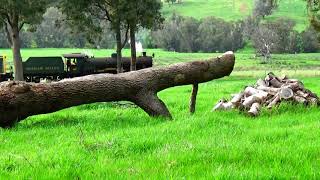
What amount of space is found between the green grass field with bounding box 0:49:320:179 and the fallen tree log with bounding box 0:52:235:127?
432mm

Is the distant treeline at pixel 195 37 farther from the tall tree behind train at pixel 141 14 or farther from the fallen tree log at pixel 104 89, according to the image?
the fallen tree log at pixel 104 89

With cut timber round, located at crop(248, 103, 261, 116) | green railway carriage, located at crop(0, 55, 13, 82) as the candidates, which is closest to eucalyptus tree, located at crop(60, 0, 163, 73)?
green railway carriage, located at crop(0, 55, 13, 82)

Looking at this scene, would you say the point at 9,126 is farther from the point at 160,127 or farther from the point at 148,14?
the point at 148,14

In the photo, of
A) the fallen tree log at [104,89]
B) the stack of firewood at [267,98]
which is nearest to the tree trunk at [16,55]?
the fallen tree log at [104,89]

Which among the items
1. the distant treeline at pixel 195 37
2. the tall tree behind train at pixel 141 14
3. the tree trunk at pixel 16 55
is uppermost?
the tall tree behind train at pixel 141 14

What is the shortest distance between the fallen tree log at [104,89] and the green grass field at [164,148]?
432mm

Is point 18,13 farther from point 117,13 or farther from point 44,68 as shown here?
point 117,13

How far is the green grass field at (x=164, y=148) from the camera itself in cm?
660

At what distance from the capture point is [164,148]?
801cm

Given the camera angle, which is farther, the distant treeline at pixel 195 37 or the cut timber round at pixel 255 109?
the distant treeline at pixel 195 37

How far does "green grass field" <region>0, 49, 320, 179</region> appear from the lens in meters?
6.60

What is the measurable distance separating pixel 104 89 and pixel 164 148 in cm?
430

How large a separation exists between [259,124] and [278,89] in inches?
124

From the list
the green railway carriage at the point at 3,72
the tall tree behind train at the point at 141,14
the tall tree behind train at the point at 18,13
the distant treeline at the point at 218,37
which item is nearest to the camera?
the tall tree behind train at the point at 18,13
